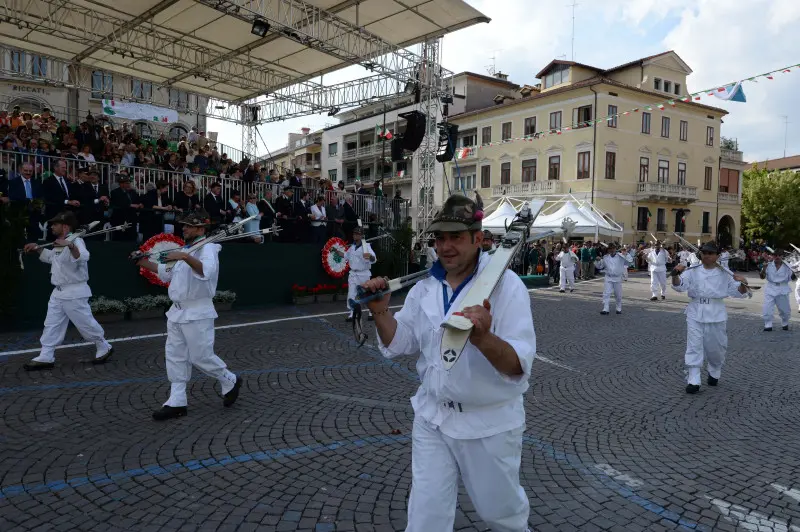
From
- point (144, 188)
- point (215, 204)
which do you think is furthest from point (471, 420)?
point (144, 188)

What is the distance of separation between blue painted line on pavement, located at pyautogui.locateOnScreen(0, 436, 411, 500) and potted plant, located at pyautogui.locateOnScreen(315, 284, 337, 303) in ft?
36.4

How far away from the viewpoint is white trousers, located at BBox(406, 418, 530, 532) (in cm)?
260

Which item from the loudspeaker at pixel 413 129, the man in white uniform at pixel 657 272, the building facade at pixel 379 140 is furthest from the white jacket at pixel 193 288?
the building facade at pixel 379 140

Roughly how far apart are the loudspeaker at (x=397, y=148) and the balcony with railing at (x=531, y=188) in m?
25.9

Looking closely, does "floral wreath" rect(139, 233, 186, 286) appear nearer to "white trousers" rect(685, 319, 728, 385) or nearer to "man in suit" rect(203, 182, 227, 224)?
"man in suit" rect(203, 182, 227, 224)

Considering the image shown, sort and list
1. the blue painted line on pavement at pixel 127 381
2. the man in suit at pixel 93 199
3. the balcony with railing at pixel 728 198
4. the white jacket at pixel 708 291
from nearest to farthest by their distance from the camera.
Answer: the blue painted line on pavement at pixel 127 381, the white jacket at pixel 708 291, the man in suit at pixel 93 199, the balcony with railing at pixel 728 198

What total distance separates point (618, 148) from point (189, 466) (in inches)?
1602

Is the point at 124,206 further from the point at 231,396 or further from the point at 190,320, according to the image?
the point at 231,396

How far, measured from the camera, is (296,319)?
12.7 meters

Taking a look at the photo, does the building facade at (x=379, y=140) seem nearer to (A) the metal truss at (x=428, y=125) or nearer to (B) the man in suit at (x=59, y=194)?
(A) the metal truss at (x=428, y=125)

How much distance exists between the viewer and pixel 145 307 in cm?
1230

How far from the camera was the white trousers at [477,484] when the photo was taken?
260 centimetres

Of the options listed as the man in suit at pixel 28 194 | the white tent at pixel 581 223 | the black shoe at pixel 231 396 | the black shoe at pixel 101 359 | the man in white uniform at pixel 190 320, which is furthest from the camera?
the white tent at pixel 581 223

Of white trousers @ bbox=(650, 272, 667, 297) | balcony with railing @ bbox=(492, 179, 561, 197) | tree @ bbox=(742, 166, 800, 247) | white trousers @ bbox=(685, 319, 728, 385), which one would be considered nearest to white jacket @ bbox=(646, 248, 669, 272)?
white trousers @ bbox=(650, 272, 667, 297)
